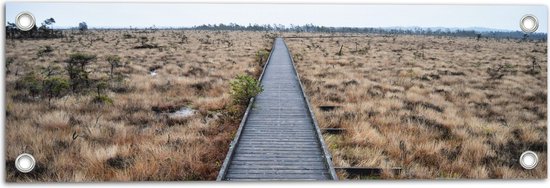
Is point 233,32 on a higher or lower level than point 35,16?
higher

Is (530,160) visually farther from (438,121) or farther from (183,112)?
(183,112)

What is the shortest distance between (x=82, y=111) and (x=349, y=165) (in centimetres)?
594

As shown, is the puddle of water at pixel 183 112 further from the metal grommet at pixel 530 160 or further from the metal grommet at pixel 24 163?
the metal grommet at pixel 530 160

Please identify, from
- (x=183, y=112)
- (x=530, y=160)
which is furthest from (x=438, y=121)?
(x=183, y=112)

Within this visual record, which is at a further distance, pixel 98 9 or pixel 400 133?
pixel 400 133

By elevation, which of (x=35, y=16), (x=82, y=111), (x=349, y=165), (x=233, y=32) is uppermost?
(x=233, y=32)

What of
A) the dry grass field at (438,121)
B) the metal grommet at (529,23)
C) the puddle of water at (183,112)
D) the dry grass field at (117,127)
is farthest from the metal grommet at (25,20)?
the metal grommet at (529,23)

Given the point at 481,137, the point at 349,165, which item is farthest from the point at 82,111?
the point at 481,137

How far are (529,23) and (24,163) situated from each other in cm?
591

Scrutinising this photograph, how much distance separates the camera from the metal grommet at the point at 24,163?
15.0 ft

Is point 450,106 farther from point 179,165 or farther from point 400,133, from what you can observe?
point 179,165

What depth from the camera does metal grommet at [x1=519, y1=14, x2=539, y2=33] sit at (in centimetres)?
498

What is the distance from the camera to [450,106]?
11.2 metres

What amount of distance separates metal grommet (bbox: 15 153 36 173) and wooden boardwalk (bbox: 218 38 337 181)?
2092mm
